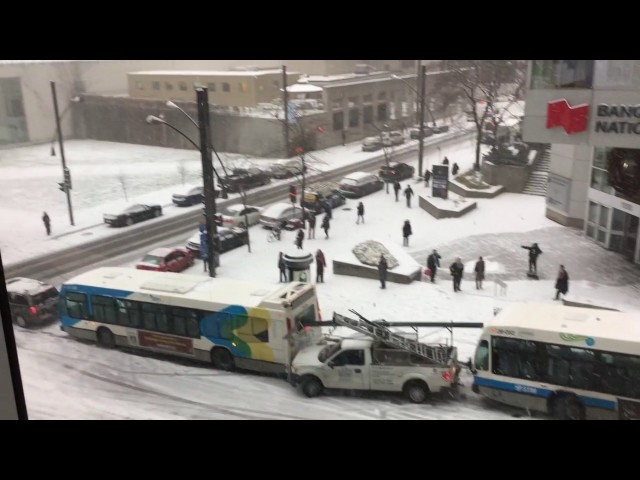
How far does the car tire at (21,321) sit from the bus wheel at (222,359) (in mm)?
1566

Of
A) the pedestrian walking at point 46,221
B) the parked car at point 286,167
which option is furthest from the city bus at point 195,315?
the parked car at point 286,167

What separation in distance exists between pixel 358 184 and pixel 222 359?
181cm

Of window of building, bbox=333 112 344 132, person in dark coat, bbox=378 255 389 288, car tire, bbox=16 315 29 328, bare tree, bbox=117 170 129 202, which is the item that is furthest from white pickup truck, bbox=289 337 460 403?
car tire, bbox=16 315 29 328

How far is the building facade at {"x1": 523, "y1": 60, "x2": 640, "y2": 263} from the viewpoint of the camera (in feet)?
15.4

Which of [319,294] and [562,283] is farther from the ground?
[562,283]

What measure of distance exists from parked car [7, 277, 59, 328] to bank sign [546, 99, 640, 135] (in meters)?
4.22

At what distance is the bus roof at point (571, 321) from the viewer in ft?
14.9

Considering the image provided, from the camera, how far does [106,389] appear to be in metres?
5.35

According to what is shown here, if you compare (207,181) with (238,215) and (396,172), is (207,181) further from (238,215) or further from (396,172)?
(396,172)

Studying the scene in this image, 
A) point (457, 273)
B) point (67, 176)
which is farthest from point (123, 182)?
point (457, 273)

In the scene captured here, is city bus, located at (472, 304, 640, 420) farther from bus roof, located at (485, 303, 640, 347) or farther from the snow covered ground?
the snow covered ground

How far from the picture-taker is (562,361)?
463cm
